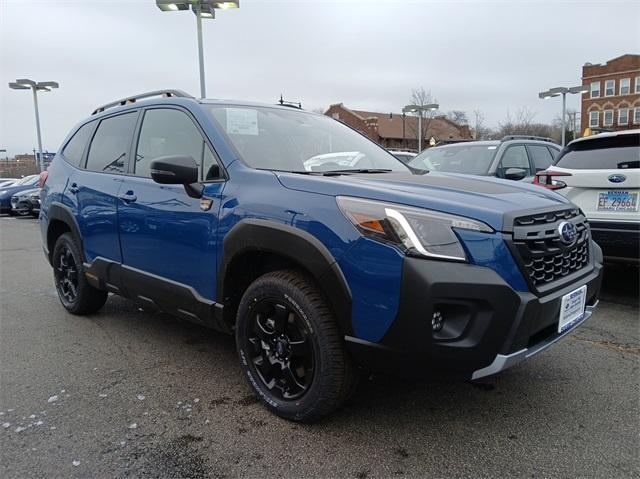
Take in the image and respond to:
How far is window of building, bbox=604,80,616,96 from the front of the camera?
182 ft

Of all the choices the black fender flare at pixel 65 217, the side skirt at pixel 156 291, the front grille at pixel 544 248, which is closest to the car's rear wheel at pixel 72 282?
the black fender flare at pixel 65 217

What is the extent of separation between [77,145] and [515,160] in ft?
18.5

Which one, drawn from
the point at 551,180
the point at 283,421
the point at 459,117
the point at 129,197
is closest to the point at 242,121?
the point at 129,197

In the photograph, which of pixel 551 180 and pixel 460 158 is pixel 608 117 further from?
pixel 551 180

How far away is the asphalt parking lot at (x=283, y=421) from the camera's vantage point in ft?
7.45

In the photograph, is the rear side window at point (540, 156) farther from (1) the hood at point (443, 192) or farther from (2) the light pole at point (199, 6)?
(2) the light pole at point (199, 6)

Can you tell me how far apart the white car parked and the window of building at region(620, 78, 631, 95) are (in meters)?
60.6

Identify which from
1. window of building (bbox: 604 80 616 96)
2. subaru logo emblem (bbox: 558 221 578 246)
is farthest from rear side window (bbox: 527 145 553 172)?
Result: window of building (bbox: 604 80 616 96)

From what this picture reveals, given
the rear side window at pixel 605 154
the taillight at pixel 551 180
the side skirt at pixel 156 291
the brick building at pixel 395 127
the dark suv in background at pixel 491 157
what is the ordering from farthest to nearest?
the brick building at pixel 395 127
the dark suv in background at pixel 491 157
the taillight at pixel 551 180
the rear side window at pixel 605 154
the side skirt at pixel 156 291

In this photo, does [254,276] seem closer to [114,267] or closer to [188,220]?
[188,220]

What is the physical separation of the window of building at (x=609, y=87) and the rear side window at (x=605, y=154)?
200 ft

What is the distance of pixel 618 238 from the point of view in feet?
13.8

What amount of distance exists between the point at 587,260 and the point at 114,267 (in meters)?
3.20

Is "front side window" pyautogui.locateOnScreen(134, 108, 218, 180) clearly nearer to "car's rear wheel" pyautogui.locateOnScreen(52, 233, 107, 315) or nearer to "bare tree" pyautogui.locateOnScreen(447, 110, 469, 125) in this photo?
"car's rear wheel" pyautogui.locateOnScreen(52, 233, 107, 315)
